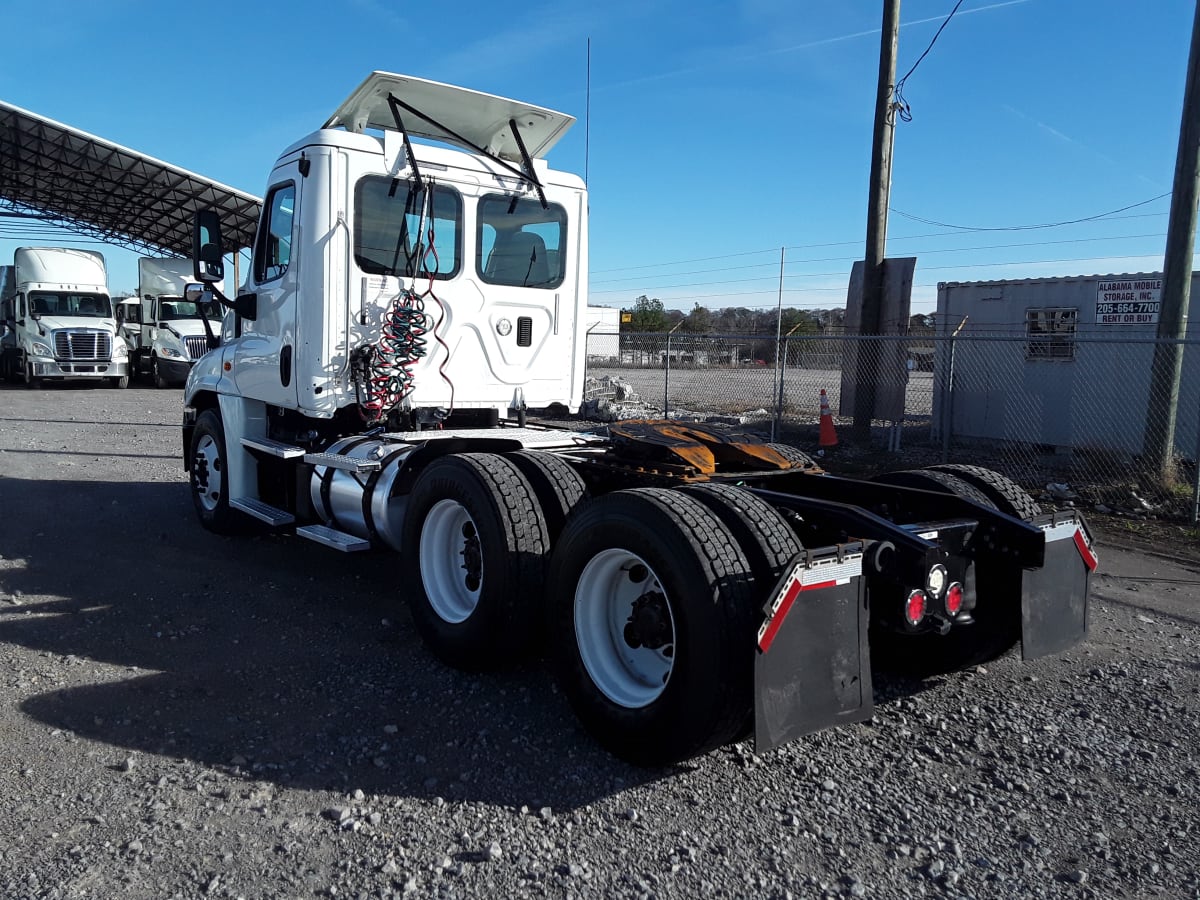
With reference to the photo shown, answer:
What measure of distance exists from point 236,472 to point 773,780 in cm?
523

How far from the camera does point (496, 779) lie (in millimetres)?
3600

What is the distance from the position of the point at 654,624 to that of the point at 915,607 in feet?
3.38

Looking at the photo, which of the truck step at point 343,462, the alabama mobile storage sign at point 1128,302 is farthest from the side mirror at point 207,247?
the alabama mobile storage sign at point 1128,302

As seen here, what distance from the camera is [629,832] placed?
3221 millimetres

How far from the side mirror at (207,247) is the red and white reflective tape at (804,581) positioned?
5.26m

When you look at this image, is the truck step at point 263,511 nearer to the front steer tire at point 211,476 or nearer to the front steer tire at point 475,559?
the front steer tire at point 211,476

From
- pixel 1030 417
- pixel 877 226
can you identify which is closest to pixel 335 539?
pixel 877 226

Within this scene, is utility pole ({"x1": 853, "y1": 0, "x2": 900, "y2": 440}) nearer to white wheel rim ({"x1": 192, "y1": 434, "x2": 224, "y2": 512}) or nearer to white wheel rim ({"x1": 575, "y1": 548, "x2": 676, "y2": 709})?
white wheel rim ({"x1": 192, "y1": 434, "x2": 224, "y2": 512})

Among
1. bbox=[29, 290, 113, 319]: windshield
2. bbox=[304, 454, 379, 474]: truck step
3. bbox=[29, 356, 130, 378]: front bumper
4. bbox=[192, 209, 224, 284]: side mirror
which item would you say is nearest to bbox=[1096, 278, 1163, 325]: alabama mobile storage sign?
bbox=[304, 454, 379, 474]: truck step

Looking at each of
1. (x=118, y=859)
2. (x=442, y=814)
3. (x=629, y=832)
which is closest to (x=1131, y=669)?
(x=629, y=832)

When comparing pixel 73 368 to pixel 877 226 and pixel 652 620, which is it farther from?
pixel 652 620

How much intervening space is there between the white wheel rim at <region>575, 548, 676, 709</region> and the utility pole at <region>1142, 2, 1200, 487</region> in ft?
27.8

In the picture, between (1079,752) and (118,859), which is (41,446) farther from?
(1079,752)

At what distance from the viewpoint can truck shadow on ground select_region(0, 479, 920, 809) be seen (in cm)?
368
